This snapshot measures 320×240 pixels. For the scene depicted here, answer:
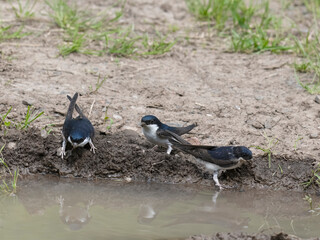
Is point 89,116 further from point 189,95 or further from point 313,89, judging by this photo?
point 313,89

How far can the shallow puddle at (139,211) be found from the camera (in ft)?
17.5

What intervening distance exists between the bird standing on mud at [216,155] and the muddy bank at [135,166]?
0.18 metres

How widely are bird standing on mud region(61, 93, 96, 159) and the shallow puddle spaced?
0.43 m

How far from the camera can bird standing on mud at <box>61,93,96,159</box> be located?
21.2 feet

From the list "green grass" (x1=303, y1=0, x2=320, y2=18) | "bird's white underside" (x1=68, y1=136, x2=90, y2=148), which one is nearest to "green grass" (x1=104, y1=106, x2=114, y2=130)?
"bird's white underside" (x1=68, y1=136, x2=90, y2=148)

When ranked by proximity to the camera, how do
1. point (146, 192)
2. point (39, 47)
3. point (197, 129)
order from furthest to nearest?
point (39, 47) < point (197, 129) < point (146, 192)

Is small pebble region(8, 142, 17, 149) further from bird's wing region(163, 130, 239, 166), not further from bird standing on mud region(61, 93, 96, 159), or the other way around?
bird's wing region(163, 130, 239, 166)

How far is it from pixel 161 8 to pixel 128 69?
2416mm

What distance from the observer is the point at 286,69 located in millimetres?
8875

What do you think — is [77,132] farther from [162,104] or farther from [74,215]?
[162,104]

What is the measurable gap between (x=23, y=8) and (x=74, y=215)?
4954 mm

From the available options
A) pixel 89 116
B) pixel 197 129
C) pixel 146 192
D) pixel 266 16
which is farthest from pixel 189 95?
pixel 266 16

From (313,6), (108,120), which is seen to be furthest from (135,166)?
(313,6)

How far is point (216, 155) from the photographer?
650cm
